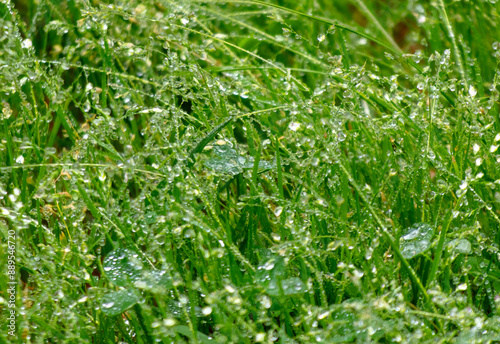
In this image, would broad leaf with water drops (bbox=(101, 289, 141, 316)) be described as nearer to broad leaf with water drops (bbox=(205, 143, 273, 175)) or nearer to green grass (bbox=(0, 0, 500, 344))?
green grass (bbox=(0, 0, 500, 344))

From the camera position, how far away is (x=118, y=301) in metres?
1.01

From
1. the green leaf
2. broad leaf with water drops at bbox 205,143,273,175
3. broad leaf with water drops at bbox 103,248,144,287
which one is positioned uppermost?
broad leaf with water drops at bbox 205,143,273,175

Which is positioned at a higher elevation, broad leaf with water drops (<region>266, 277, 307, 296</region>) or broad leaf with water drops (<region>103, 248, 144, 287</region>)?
broad leaf with water drops (<region>103, 248, 144, 287</region>)

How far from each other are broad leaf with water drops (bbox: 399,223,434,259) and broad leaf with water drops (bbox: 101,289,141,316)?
1.63ft

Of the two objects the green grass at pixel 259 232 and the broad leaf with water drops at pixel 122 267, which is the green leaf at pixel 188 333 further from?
the broad leaf with water drops at pixel 122 267

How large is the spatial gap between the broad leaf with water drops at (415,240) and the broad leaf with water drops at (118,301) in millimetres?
497

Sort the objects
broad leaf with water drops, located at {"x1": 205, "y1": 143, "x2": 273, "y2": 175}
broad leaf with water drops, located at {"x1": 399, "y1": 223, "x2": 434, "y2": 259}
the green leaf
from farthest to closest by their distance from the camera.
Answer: broad leaf with water drops, located at {"x1": 205, "y1": 143, "x2": 273, "y2": 175} < broad leaf with water drops, located at {"x1": 399, "y1": 223, "x2": 434, "y2": 259} < the green leaf

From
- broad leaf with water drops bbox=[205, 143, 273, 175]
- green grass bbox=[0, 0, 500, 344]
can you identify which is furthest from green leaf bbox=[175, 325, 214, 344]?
broad leaf with water drops bbox=[205, 143, 273, 175]

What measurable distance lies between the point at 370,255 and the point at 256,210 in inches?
13.7

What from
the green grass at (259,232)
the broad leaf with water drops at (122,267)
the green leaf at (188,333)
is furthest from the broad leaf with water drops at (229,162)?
the green leaf at (188,333)

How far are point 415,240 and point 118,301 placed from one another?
561 mm

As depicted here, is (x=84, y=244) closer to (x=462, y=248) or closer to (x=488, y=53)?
(x=462, y=248)

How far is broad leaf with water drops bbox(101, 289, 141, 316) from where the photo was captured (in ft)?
3.22

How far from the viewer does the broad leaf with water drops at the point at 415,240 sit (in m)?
1.07
